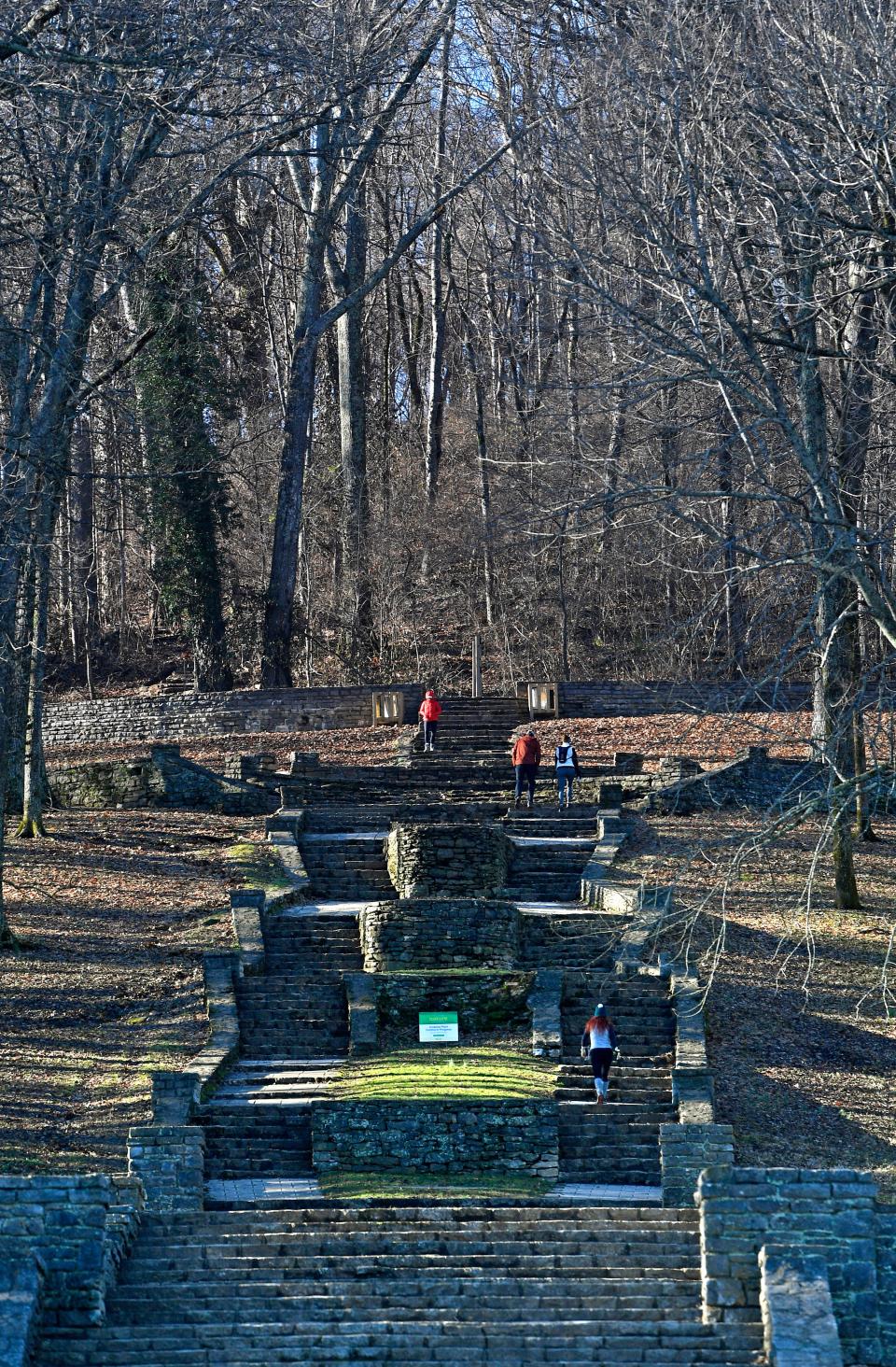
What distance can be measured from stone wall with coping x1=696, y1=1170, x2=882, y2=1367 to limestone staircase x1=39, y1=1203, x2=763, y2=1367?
326mm

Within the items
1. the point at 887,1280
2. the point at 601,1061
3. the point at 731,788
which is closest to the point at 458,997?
the point at 601,1061

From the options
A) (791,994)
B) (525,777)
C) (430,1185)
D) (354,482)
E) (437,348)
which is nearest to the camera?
(430,1185)

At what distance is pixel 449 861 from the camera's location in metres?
25.3

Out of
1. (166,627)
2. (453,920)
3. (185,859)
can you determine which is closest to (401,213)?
(166,627)

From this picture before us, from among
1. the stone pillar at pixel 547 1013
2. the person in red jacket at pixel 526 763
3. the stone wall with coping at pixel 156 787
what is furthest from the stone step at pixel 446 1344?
the stone wall with coping at pixel 156 787

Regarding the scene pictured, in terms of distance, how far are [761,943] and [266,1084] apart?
276 inches

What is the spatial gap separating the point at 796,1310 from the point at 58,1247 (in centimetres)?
470

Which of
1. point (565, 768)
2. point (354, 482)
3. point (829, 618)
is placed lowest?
point (565, 768)

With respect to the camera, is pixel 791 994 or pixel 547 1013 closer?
pixel 547 1013

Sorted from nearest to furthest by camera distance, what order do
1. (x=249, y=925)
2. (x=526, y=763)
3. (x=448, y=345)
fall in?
(x=249, y=925)
(x=526, y=763)
(x=448, y=345)

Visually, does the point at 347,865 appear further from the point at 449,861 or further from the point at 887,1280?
the point at 887,1280

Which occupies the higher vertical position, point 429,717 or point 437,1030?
point 429,717

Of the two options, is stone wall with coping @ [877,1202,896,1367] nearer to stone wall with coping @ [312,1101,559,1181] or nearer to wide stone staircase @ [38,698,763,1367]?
wide stone staircase @ [38,698,763,1367]

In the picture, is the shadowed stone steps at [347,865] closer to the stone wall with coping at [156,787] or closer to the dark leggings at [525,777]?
the dark leggings at [525,777]
